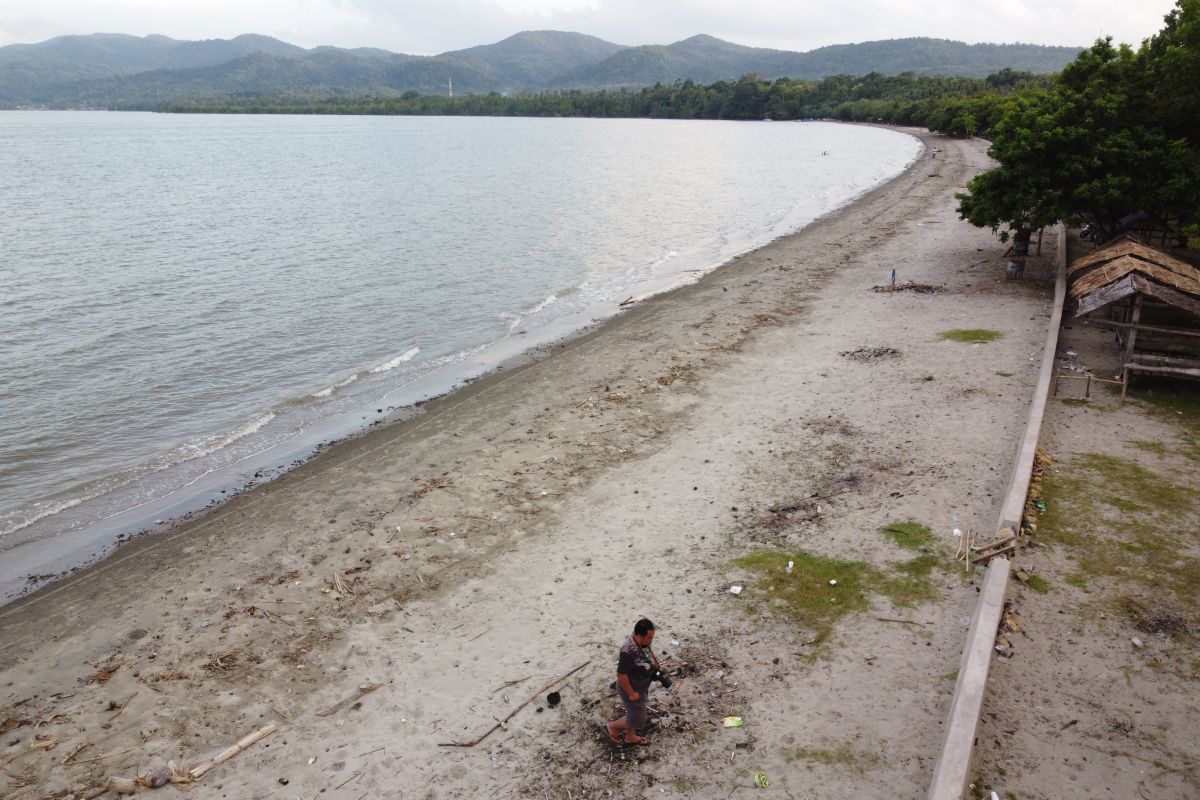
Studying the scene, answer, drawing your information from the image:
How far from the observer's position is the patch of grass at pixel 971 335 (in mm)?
21516

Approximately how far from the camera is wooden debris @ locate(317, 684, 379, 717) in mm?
9250

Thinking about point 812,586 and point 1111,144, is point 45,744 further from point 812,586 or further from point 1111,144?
point 1111,144

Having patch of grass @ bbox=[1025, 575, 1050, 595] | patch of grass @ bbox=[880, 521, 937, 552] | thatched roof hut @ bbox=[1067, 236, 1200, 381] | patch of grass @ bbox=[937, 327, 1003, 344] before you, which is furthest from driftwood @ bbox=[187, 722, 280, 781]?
patch of grass @ bbox=[937, 327, 1003, 344]

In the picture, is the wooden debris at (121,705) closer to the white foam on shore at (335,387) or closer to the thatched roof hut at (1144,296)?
the white foam on shore at (335,387)

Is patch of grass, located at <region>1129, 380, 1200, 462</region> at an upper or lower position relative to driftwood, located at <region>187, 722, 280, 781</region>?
upper

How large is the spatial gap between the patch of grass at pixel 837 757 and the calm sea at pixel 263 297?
12995mm

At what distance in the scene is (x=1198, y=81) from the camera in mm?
22188

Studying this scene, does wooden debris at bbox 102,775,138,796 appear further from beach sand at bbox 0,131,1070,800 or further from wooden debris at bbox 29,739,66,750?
wooden debris at bbox 29,739,66,750

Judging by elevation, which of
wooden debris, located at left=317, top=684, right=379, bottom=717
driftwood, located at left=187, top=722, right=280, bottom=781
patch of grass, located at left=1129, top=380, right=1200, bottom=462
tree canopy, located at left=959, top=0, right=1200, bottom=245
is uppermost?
tree canopy, located at left=959, top=0, right=1200, bottom=245

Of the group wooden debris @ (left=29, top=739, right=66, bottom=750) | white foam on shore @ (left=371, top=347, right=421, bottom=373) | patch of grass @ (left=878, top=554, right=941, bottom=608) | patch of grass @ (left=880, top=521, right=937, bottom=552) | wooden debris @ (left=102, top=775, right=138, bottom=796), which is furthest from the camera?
white foam on shore @ (left=371, top=347, right=421, bottom=373)

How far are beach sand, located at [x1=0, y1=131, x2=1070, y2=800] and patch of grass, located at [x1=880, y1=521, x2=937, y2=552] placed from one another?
21 centimetres

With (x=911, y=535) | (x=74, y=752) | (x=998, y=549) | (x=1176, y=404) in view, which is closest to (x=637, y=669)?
(x=911, y=535)

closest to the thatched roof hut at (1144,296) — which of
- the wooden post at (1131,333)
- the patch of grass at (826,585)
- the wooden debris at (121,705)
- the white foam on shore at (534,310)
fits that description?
the wooden post at (1131,333)

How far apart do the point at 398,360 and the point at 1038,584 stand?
1944cm
